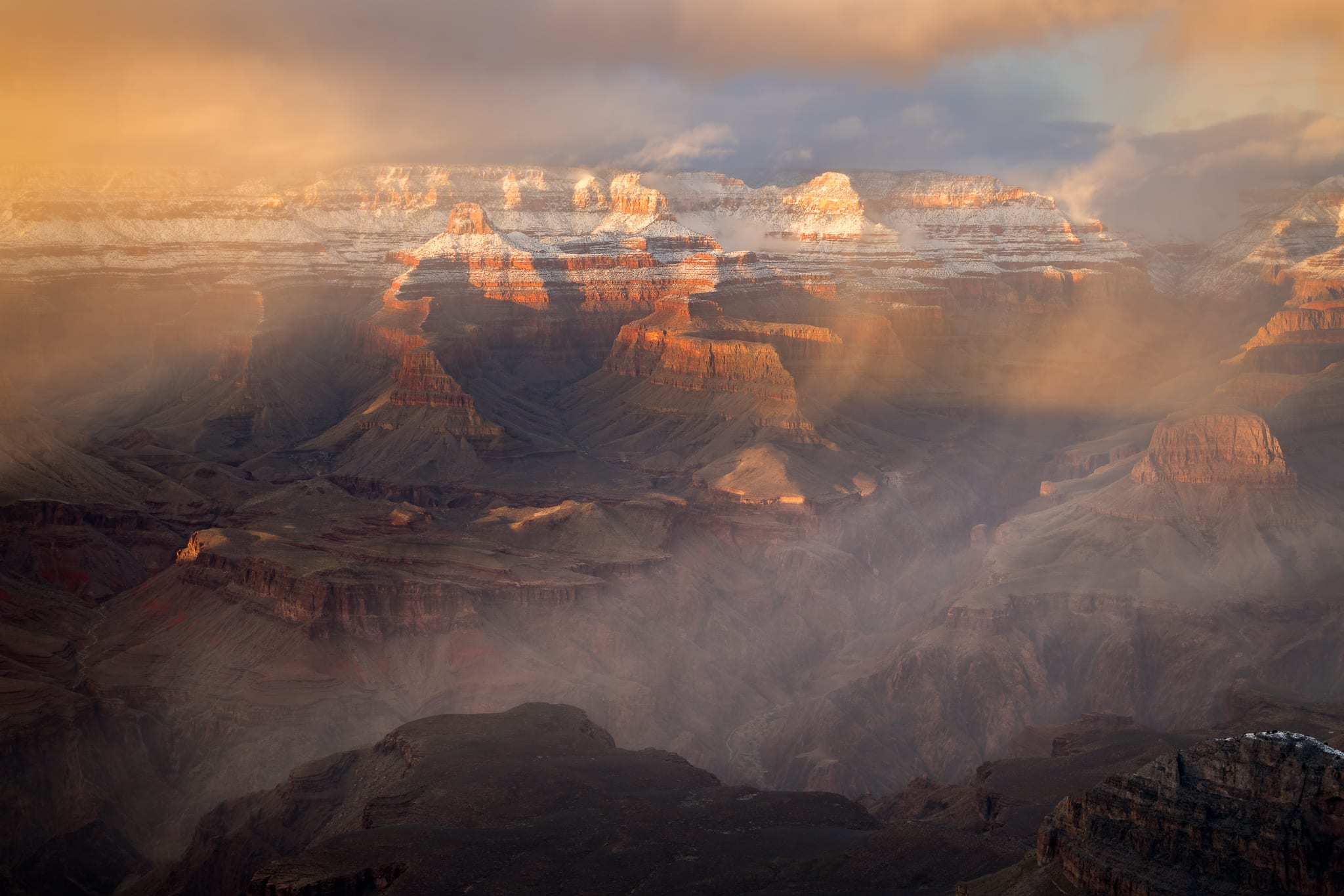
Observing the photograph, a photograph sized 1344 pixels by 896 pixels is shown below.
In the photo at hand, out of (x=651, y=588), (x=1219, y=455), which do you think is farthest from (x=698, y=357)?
(x=1219, y=455)

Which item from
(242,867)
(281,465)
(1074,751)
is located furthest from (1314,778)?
(281,465)

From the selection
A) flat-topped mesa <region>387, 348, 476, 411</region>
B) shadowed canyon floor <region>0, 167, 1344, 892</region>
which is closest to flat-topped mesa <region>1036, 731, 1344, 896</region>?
shadowed canyon floor <region>0, 167, 1344, 892</region>

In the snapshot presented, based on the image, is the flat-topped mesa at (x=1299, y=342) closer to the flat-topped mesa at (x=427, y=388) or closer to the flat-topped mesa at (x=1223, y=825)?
the flat-topped mesa at (x=427, y=388)

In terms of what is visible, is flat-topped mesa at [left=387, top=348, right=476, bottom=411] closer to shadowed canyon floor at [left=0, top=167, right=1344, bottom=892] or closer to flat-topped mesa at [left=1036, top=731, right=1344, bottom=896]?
shadowed canyon floor at [left=0, top=167, right=1344, bottom=892]

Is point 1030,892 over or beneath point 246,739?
over

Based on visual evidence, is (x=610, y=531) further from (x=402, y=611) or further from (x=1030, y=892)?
(x=1030, y=892)

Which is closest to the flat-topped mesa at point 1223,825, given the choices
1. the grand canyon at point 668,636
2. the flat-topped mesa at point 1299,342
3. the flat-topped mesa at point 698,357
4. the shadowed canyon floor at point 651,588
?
the grand canyon at point 668,636
